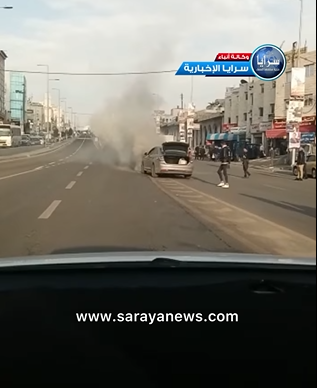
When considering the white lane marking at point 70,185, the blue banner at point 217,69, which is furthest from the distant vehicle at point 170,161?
the blue banner at point 217,69

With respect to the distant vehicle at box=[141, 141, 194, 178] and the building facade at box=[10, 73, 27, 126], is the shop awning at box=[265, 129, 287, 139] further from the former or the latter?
the building facade at box=[10, 73, 27, 126]

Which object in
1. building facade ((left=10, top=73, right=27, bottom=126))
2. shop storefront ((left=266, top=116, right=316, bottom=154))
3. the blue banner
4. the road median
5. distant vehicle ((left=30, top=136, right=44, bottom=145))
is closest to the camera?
shop storefront ((left=266, top=116, right=316, bottom=154))

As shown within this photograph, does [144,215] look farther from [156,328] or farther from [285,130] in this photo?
[156,328]

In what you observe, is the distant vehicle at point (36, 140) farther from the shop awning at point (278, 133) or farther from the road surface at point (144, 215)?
the shop awning at point (278, 133)

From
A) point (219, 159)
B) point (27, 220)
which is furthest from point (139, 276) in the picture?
point (219, 159)

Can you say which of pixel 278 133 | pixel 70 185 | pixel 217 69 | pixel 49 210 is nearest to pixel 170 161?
pixel 278 133

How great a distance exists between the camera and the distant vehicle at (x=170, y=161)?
43.2 ft

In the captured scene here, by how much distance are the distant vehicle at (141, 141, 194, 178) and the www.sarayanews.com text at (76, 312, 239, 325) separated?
8372mm

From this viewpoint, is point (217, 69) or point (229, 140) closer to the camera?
point (217, 69)

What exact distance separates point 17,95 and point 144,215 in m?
3.31

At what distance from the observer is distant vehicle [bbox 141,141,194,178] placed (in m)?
13.2

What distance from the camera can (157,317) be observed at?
8.54ft

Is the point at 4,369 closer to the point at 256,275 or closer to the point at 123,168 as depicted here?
the point at 256,275

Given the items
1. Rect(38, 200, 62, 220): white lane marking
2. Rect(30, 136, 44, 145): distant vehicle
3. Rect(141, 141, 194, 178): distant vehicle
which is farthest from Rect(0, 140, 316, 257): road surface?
Rect(30, 136, 44, 145): distant vehicle
